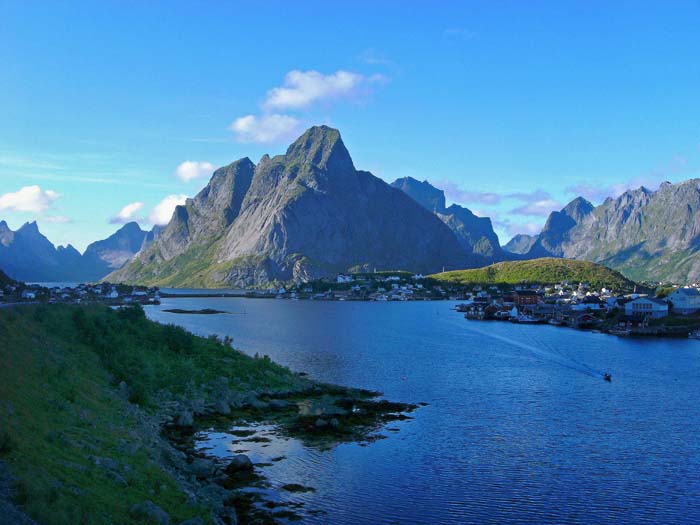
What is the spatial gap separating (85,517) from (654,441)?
37.8m

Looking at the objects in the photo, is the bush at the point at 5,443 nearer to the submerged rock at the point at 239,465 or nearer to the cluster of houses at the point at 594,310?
the submerged rock at the point at 239,465

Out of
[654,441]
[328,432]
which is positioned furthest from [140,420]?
[654,441]

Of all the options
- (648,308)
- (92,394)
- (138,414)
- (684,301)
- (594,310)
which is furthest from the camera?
(594,310)

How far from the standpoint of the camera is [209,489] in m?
28.4

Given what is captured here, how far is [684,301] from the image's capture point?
137 meters

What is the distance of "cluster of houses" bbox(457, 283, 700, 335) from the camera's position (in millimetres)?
126244

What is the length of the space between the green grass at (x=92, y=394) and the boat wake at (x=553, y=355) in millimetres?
38059

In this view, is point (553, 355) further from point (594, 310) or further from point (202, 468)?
point (594, 310)

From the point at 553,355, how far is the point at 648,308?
57461mm

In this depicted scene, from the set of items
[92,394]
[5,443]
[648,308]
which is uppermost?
[648,308]

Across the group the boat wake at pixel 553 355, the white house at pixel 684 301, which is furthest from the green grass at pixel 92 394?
the white house at pixel 684 301

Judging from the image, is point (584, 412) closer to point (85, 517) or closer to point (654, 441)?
point (654, 441)

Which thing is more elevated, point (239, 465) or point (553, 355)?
point (553, 355)

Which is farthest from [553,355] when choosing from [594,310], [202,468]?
[594,310]
